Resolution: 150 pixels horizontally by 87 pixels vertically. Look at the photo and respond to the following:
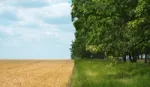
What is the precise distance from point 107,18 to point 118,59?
10.1ft

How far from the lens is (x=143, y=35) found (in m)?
28.7

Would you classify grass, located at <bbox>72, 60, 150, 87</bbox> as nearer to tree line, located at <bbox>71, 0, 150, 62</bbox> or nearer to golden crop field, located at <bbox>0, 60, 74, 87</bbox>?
golden crop field, located at <bbox>0, 60, 74, 87</bbox>

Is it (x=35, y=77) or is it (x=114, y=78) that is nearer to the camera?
(x=114, y=78)

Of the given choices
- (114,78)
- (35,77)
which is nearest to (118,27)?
(114,78)

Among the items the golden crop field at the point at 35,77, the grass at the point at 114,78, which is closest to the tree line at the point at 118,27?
the grass at the point at 114,78

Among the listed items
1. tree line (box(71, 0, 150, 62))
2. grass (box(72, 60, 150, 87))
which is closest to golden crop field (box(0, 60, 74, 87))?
grass (box(72, 60, 150, 87))

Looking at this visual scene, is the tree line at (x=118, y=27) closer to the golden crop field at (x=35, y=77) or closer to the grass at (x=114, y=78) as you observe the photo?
the grass at (x=114, y=78)

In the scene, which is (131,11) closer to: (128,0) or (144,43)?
(128,0)

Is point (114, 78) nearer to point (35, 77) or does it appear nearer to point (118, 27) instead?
point (118, 27)

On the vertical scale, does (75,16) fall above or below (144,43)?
above

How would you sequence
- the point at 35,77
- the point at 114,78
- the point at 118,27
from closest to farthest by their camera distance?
the point at 114,78, the point at 118,27, the point at 35,77

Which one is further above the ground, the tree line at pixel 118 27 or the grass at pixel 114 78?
the tree line at pixel 118 27

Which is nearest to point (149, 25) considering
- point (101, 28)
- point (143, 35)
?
point (143, 35)

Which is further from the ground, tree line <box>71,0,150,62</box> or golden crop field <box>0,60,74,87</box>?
tree line <box>71,0,150,62</box>
